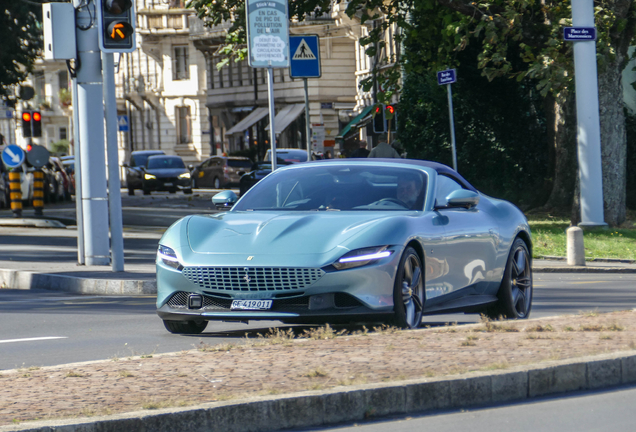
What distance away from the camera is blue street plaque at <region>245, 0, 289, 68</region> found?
15.2m

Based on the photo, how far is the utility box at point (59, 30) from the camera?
50.0ft

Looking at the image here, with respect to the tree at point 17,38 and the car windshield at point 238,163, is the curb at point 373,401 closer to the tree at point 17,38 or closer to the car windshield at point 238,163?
the tree at point 17,38

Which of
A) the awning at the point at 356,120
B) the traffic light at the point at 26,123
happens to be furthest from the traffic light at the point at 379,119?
the awning at the point at 356,120

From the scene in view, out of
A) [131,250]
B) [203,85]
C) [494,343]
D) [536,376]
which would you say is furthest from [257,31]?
[203,85]

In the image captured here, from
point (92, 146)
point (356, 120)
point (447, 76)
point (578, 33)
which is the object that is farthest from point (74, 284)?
point (356, 120)

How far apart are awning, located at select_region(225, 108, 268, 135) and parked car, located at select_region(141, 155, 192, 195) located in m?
19.7

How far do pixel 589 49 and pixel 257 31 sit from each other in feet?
23.5

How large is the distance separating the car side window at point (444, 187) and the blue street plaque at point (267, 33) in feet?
18.4

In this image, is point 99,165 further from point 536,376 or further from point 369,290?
point 536,376

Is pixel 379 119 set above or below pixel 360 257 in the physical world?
above

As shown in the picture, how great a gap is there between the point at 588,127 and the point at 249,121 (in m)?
47.8

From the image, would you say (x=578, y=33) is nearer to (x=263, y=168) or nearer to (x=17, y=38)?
(x=17, y=38)

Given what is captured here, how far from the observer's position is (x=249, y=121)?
6725 centimetres

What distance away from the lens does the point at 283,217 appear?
8656 millimetres
